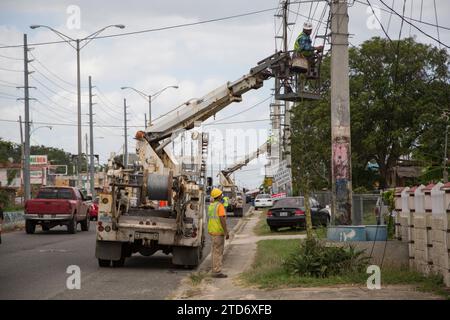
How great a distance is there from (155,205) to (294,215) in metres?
12.3

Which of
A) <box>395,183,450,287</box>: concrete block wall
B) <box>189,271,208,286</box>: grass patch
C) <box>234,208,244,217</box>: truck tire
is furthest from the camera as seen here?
<box>234,208,244,217</box>: truck tire

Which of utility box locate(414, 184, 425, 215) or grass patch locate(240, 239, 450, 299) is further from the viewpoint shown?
utility box locate(414, 184, 425, 215)

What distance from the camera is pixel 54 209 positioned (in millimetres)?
28938

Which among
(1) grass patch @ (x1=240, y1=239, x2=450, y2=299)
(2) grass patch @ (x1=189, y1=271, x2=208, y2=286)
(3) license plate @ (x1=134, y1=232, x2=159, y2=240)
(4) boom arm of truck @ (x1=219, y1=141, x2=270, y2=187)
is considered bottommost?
(2) grass patch @ (x1=189, y1=271, x2=208, y2=286)

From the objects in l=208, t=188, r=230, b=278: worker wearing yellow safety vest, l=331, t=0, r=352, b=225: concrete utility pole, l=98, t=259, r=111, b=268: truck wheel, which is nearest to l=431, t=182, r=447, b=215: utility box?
l=208, t=188, r=230, b=278: worker wearing yellow safety vest

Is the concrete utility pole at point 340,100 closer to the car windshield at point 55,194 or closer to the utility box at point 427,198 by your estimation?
the utility box at point 427,198

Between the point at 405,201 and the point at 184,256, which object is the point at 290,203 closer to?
the point at 184,256

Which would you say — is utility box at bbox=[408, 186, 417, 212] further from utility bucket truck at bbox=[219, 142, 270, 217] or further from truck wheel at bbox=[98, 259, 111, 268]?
utility bucket truck at bbox=[219, 142, 270, 217]

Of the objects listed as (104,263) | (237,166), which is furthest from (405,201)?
(237,166)

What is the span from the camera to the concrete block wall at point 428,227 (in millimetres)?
10914

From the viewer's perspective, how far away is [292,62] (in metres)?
17.5

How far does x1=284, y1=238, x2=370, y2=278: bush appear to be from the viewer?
1261cm

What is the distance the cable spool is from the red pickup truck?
573 inches
